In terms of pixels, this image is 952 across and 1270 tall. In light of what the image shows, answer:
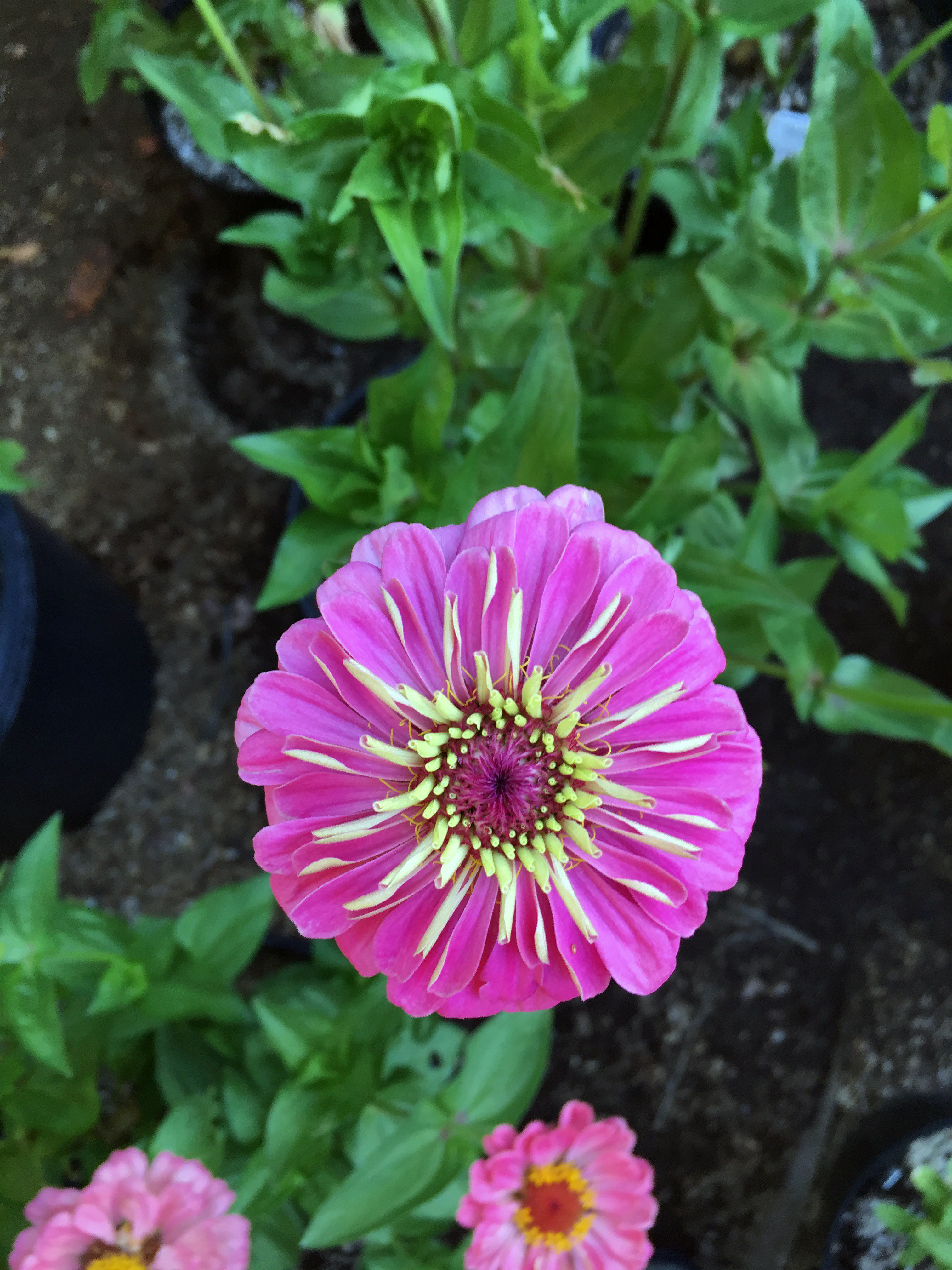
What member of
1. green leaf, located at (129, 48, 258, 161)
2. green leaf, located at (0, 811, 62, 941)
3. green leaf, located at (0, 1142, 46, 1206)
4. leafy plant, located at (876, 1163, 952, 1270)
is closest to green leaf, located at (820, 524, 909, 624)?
leafy plant, located at (876, 1163, 952, 1270)

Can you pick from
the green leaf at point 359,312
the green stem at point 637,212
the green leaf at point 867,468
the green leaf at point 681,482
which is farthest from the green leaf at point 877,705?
the green leaf at point 359,312

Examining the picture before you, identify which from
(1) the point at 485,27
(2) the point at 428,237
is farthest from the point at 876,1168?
(1) the point at 485,27

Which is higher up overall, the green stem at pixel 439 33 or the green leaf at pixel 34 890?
the green stem at pixel 439 33

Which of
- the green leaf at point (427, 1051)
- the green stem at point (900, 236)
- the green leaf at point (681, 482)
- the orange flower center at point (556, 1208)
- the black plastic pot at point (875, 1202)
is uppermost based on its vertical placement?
the green stem at point (900, 236)

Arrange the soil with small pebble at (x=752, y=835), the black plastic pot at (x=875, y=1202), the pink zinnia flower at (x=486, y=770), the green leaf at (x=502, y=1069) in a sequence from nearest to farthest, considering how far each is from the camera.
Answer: the pink zinnia flower at (x=486, y=770) < the green leaf at (x=502, y=1069) < the black plastic pot at (x=875, y=1202) < the soil with small pebble at (x=752, y=835)

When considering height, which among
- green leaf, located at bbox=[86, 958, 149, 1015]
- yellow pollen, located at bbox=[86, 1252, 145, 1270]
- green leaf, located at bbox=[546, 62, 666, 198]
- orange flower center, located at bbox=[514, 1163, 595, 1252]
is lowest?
orange flower center, located at bbox=[514, 1163, 595, 1252]

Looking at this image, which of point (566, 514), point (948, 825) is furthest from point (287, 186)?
point (948, 825)

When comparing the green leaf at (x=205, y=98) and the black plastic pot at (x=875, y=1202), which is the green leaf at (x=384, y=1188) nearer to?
the black plastic pot at (x=875, y=1202)

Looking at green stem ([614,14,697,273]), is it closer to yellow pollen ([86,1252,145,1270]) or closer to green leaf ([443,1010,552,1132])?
green leaf ([443,1010,552,1132])

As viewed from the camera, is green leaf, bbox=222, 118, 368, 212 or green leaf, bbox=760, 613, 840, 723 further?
green leaf, bbox=760, 613, 840, 723
